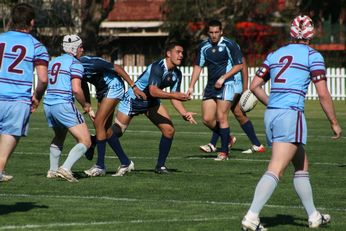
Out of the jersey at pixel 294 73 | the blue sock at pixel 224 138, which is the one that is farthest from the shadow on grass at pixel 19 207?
the blue sock at pixel 224 138

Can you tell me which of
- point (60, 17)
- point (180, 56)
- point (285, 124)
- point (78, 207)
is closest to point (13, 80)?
point (78, 207)

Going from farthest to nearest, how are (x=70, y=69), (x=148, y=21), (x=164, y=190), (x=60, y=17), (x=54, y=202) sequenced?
1. (x=148, y=21)
2. (x=60, y=17)
3. (x=70, y=69)
4. (x=164, y=190)
5. (x=54, y=202)

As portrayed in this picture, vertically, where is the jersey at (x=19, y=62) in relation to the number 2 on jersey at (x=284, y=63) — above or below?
below

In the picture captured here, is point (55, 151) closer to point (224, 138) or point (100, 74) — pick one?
point (100, 74)

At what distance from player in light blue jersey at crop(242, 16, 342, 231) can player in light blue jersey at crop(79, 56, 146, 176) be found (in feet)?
16.9

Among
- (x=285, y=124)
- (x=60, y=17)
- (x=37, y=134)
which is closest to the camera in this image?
(x=285, y=124)

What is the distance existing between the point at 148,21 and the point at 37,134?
39039 millimetres

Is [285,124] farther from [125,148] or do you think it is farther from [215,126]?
[125,148]

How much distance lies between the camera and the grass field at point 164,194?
1142 cm

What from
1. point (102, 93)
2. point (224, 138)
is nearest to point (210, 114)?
point (224, 138)

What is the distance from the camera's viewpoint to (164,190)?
14398 millimetres

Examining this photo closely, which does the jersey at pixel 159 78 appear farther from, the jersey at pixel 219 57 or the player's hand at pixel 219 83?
the jersey at pixel 219 57

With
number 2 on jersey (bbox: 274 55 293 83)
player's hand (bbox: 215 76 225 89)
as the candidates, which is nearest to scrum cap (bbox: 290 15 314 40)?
number 2 on jersey (bbox: 274 55 293 83)

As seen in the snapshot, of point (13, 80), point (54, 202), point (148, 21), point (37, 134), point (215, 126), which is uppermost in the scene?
point (13, 80)
